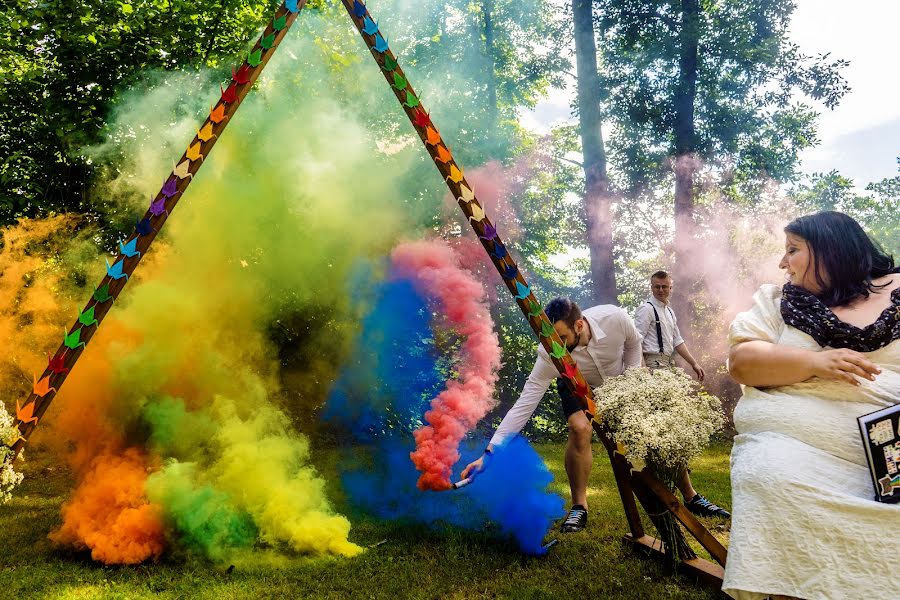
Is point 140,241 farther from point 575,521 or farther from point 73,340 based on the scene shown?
point 575,521

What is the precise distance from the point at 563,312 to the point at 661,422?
1.26m

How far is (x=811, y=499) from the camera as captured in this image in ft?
7.34

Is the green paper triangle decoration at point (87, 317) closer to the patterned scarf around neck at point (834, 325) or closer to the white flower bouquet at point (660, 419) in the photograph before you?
the white flower bouquet at point (660, 419)

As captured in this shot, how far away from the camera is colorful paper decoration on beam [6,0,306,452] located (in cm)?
341

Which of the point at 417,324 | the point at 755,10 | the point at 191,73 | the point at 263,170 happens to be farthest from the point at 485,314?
the point at 755,10

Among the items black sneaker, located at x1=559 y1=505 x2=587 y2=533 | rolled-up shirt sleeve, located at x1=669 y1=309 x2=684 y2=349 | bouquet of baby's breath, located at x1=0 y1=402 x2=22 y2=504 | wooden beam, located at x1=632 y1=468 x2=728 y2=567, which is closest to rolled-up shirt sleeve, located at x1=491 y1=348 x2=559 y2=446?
black sneaker, located at x1=559 y1=505 x2=587 y2=533

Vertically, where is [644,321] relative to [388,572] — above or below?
above

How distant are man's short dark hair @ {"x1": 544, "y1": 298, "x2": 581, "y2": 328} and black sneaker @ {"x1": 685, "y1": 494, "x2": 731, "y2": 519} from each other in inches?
80.4

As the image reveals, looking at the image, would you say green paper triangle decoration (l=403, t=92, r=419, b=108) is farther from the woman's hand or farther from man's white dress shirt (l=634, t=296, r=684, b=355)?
man's white dress shirt (l=634, t=296, r=684, b=355)

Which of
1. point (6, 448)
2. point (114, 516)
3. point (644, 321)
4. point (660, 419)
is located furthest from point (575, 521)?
point (6, 448)

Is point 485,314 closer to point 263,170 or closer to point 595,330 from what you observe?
point 595,330

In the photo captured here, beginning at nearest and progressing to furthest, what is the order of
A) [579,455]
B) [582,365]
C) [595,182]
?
[579,455] → [582,365] → [595,182]

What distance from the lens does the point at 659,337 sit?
6.34 m

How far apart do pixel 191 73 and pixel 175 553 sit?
590cm
